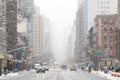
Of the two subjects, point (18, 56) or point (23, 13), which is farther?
point (18, 56)

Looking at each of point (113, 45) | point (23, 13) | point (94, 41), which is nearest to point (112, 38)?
point (113, 45)

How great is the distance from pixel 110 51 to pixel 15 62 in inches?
2373

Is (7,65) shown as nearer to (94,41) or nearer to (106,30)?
(106,30)

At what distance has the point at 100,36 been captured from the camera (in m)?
175

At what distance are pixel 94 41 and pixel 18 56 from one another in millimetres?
60542

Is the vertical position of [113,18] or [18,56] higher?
[113,18]

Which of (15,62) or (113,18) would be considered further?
(113,18)

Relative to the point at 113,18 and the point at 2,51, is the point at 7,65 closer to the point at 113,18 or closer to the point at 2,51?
the point at 2,51

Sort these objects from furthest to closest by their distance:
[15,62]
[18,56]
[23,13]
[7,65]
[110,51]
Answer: [110,51] < [18,56] < [15,62] < [7,65] < [23,13]

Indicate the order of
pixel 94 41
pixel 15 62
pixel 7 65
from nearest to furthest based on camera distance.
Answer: pixel 7 65 → pixel 15 62 → pixel 94 41

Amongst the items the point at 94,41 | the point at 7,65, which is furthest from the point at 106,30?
the point at 7,65

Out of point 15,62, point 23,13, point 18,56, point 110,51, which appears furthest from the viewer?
point 110,51

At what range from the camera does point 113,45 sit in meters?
174

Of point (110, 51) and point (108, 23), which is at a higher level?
point (108, 23)
